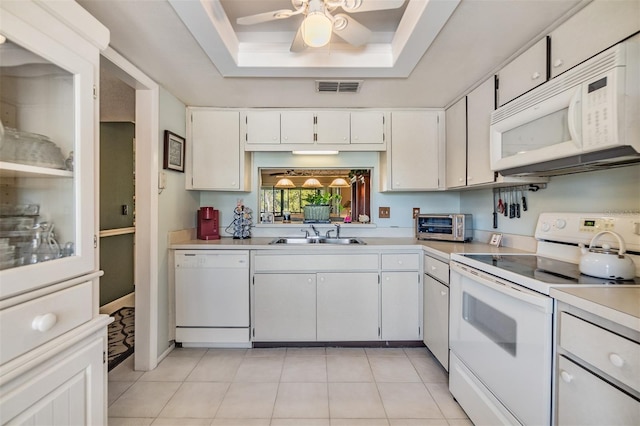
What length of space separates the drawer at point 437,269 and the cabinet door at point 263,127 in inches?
67.6

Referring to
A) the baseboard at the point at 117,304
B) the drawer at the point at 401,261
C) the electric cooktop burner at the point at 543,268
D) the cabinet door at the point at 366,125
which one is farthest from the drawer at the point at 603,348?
the baseboard at the point at 117,304

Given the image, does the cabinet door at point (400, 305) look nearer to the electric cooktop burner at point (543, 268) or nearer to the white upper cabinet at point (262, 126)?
the electric cooktop burner at point (543, 268)

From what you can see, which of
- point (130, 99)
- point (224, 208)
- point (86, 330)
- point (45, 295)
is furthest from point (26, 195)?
point (130, 99)

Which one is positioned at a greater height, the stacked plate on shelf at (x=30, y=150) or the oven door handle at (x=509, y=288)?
the stacked plate on shelf at (x=30, y=150)

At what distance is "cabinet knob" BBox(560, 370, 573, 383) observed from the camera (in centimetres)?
101

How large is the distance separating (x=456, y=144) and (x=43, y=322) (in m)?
2.78

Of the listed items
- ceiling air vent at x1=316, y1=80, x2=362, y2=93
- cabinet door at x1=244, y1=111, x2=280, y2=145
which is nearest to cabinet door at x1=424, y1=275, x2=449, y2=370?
ceiling air vent at x1=316, y1=80, x2=362, y2=93

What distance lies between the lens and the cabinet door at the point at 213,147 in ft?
8.84

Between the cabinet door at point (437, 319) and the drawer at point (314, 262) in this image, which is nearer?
the cabinet door at point (437, 319)

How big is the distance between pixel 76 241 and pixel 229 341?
1.64 metres

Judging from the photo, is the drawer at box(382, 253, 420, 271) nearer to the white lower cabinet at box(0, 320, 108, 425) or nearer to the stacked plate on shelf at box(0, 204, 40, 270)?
the white lower cabinet at box(0, 320, 108, 425)

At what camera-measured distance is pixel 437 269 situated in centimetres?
216

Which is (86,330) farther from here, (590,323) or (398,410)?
(590,323)

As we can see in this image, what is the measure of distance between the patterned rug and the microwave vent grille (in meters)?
3.27
